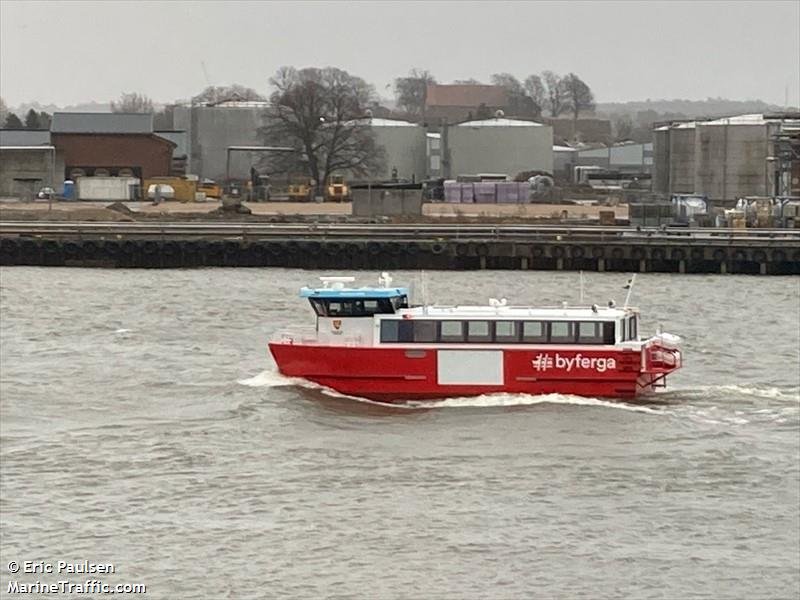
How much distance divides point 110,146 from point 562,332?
282 feet

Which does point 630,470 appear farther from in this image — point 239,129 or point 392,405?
point 239,129

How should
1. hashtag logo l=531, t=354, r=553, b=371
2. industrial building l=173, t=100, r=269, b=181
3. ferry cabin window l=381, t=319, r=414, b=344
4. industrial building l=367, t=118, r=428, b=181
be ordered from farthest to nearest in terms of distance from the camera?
industrial building l=367, t=118, r=428, b=181
industrial building l=173, t=100, r=269, b=181
ferry cabin window l=381, t=319, r=414, b=344
hashtag logo l=531, t=354, r=553, b=371

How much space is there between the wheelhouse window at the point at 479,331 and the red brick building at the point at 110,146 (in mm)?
84059

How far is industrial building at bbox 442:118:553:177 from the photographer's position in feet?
443

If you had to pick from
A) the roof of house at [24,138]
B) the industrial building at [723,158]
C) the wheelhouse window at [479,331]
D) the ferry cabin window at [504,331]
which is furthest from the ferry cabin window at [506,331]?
the roof of house at [24,138]

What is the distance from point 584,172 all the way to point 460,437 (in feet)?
375

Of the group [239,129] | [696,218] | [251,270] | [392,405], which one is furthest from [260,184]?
[392,405]

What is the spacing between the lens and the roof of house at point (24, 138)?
120 meters

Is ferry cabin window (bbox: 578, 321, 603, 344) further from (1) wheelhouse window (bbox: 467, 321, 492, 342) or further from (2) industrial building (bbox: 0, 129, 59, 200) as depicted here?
(2) industrial building (bbox: 0, 129, 59, 200)

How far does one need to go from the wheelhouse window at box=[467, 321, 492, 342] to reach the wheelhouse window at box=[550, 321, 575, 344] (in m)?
1.28

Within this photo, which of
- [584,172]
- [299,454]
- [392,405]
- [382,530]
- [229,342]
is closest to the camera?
[382,530]

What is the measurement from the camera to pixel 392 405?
39188 mm

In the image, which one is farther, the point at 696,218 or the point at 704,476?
the point at 696,218
